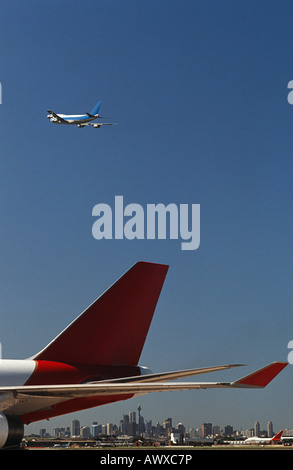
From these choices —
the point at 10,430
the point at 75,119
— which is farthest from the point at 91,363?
the point at 75,119

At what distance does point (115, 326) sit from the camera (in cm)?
2819

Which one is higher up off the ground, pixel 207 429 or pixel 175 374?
pixel 175 374

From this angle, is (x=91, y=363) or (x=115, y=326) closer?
(x=91, y=363)

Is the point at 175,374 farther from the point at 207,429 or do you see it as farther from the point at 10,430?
the point at 207,429

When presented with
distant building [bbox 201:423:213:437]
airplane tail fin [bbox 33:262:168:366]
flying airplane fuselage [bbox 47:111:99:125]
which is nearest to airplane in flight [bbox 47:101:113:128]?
flying airplane fuselage [bbox 47:111:99:125]

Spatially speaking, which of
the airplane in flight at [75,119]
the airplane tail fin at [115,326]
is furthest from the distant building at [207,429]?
the airplane tail fin at [115,326]

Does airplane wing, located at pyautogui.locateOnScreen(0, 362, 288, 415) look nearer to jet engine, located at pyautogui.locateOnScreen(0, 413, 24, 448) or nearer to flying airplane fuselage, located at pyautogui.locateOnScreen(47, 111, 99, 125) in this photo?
jet engine, located at pyautogui.locateOnScreen(0, 413, 24, 448)

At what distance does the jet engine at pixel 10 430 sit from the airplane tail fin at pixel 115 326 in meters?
4.36

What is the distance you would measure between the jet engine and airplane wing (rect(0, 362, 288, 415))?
916mm

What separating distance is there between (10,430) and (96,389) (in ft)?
10.4

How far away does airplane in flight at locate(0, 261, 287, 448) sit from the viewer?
2302 cm
